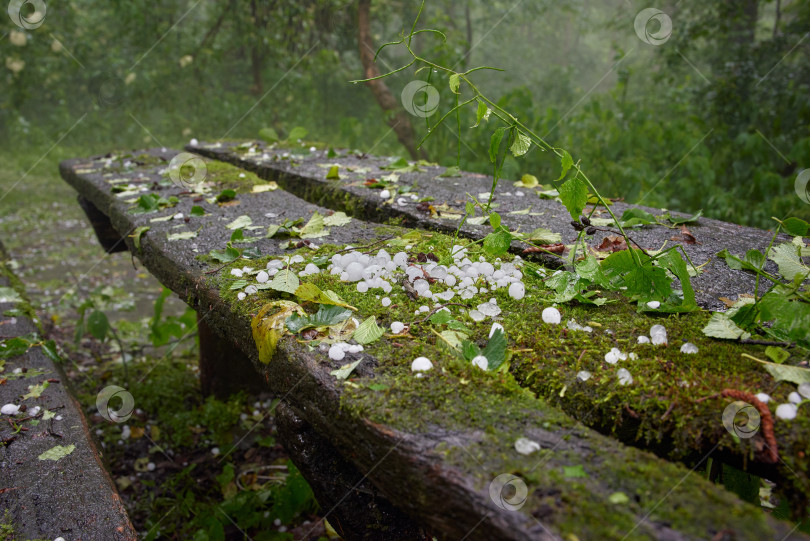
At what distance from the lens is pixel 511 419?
983 mm

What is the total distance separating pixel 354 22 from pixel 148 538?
6.48 metres

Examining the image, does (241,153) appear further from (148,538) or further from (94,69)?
(94,69)

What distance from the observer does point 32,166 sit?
28.7 ft

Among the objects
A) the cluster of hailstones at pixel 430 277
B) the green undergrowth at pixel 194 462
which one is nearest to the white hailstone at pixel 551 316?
the cluster of hailstones at pixel 430 277

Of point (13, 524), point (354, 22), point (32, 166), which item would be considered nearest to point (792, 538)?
point (13, 524)

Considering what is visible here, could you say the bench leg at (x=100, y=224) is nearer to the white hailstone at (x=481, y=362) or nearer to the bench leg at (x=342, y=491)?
the bench leg at (x=342, y=491)

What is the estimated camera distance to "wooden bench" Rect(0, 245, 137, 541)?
1257mm

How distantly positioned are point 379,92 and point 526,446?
5.73m

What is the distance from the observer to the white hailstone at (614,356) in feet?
3.75

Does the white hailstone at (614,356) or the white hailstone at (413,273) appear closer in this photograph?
the white hailstone at (614,356)

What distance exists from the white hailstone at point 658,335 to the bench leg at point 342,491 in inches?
26.4

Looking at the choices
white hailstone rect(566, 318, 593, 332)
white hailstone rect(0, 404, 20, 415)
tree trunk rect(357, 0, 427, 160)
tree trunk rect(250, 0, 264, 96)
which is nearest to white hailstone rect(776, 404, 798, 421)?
white hailstone rect(566, 318, 593, 332)

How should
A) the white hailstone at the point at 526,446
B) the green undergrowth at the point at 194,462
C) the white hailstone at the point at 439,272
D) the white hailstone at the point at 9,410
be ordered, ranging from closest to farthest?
the white hailstone at the point at 526,446
the white hailstone at the point at 439,272
the white hailstone at the point at 9,410
the green undergrowth at the point at 194,462

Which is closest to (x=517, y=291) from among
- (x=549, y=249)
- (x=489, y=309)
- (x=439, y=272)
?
(x=489, y=309)
